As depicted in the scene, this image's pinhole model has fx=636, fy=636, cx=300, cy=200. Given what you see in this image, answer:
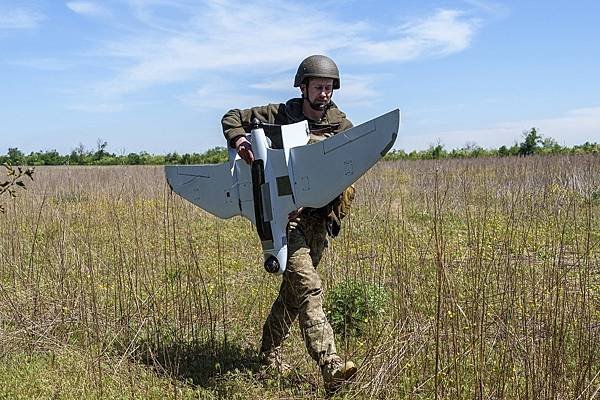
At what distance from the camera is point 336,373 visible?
3.28 m

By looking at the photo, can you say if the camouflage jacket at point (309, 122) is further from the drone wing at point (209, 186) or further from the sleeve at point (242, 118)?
the drone wing at point (209, 186)

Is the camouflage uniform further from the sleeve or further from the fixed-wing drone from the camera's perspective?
the fixed-wing drone

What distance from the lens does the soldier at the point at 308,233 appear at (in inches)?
132

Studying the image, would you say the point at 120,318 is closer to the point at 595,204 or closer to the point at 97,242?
the point at 97,242

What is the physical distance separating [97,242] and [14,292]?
101 inches

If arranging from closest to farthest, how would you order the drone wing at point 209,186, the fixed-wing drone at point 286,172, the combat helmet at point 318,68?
1. the fixed-wing drone at point 286,172
2. the combat helmet at point 318,68
3. the drone wing at point 209,186

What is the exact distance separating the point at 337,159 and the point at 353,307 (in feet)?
5.01

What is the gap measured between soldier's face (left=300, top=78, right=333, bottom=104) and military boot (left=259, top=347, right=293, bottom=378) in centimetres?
150

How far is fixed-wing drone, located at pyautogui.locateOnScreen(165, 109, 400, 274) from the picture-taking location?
316 cm

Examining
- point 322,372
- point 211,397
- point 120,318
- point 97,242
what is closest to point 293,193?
point 322,372

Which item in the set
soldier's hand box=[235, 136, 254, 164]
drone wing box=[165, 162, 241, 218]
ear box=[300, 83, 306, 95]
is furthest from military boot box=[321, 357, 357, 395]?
ear box=[300, 83, 306, 95]

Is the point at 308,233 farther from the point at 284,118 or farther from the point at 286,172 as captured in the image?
the point at 284,118

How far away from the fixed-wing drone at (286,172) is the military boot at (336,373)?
1.89 feet

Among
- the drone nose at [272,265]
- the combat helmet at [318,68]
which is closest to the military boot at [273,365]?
the drone nose at [272,265]
